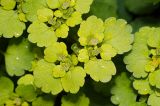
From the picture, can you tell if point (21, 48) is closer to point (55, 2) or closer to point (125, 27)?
point (55, 2)

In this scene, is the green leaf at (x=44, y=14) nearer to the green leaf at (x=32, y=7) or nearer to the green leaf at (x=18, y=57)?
the green leaf at (x=32, y=7)

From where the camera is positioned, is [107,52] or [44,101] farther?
[44,101]

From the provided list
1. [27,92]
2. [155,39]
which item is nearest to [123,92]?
[155,39]

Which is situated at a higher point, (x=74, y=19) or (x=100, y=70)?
(x=74, y=19)

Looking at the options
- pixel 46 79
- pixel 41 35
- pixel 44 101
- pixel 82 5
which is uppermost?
pixel 82 5

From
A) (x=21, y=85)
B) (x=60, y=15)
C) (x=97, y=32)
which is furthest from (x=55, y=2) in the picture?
(x=21, y=85)

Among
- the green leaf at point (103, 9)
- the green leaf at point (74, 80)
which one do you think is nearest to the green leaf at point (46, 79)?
the green leaf at point (74, 80)

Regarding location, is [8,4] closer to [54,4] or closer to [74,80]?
[54,4]

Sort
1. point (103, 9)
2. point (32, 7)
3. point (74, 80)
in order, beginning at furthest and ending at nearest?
1. point (103, 9)
2. point (32, 7)
3. point (74, 80)
